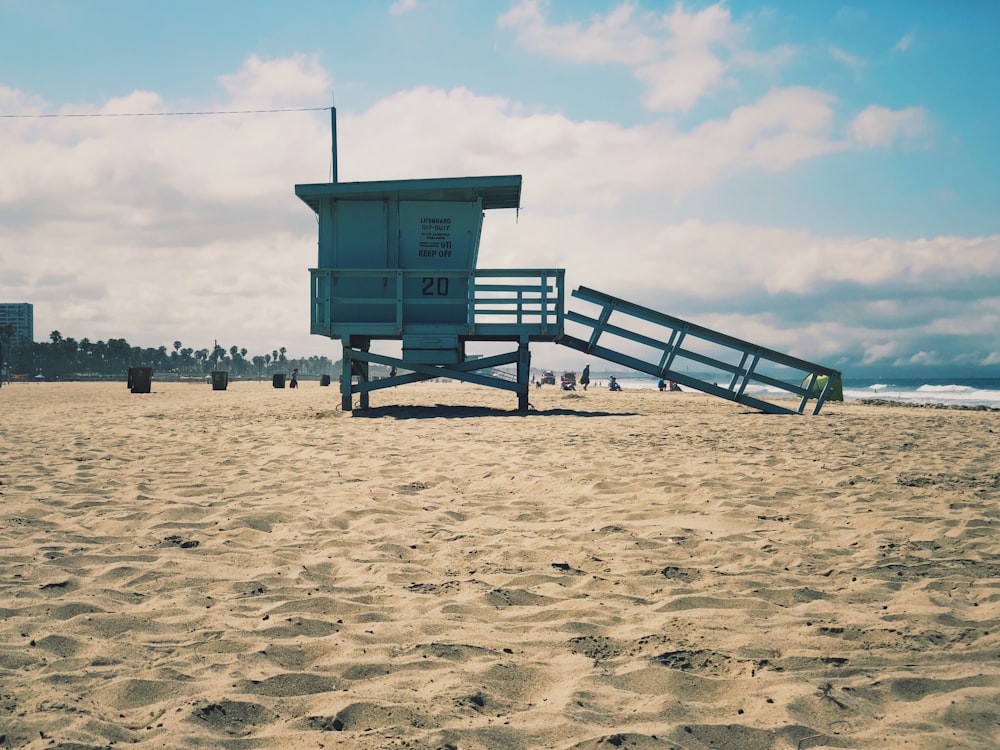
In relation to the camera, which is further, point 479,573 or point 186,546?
point 186,546

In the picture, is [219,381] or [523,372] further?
[219,381]

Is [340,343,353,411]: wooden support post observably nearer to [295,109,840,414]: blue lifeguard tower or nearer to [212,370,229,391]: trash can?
[295,109,840,414]: blue lifeguard tower

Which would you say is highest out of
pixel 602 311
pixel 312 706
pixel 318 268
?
pixel 318 268

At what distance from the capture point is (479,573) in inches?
164

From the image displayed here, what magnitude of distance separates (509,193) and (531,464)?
9684 millimetres

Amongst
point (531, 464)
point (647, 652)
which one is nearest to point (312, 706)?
point (647, 652)

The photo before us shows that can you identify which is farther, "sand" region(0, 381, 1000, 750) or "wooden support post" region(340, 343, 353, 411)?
"wooden support post" region(340, 343, 353, 411)

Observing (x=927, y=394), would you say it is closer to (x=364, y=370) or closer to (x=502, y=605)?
(x=364, y=370)

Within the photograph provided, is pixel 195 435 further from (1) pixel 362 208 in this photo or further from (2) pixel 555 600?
(2) pixel 555 600

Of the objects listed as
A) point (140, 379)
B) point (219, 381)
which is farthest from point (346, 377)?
point (219, 381)

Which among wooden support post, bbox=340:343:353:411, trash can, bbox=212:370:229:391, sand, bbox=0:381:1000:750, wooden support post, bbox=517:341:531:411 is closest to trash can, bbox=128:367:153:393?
trash can, bbox=212:370:229:391

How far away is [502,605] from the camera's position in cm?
368

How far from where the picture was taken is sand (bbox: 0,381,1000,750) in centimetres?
253

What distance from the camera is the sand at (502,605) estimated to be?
2527mm
